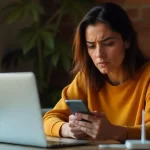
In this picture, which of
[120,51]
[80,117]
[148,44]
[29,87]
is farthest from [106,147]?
[148,44]

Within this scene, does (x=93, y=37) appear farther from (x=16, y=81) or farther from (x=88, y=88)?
(x=16, y=81)

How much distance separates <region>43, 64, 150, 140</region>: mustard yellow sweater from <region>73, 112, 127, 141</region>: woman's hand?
0.19 m

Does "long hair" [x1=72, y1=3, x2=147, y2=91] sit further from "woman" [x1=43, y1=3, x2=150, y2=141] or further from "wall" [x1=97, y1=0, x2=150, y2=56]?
"wall" [x1=97, y1=0, x2=150, y2=56]

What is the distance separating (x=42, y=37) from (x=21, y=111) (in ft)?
4.08

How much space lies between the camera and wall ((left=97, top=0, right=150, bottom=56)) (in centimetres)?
254

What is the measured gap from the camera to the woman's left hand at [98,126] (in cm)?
140

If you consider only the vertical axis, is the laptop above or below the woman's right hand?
above

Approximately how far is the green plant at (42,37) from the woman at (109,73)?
0.66 meters

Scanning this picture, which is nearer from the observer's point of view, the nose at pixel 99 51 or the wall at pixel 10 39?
the nose at pixel 99 51

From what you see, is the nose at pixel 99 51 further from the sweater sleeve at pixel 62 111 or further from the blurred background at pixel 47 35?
the blurred background at pixel 47 35

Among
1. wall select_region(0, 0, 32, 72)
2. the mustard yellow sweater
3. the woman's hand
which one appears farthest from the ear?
wall select_region(0, 0, 32, 72)

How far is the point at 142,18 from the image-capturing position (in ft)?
8.39

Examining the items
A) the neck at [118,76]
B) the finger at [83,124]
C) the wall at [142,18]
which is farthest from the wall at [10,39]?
the finger at [83,124]

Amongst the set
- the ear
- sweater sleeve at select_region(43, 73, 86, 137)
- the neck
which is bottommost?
sweater sleeve at select_region(43, 73, 86, 137)
